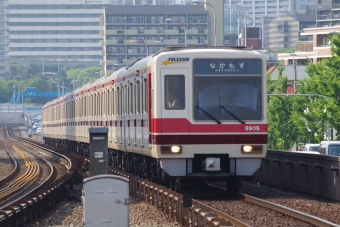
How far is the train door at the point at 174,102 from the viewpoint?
66.1 feet

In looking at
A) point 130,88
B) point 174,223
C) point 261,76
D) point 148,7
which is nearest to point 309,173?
point 261,76

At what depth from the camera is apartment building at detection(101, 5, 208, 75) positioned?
183 metres

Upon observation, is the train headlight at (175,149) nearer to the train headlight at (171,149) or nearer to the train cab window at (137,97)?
the train headlight at (171,149)

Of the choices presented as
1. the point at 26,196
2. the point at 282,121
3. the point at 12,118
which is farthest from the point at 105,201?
the point at 12,118

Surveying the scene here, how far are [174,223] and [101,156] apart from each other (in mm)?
6790

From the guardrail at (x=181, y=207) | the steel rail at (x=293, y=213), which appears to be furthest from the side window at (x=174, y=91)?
the steel rail at (x=293, y=213)

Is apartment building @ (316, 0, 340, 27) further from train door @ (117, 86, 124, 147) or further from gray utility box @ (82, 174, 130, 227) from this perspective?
gray utility box @ (82, 174, 130, 227)

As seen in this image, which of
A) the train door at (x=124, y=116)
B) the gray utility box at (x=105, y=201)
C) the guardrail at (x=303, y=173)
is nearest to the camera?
the gray utility box at (x=105, y=201)

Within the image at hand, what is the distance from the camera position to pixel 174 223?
16.6m

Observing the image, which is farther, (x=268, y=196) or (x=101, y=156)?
(x=101, y=156)

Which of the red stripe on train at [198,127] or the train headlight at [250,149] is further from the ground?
the red stripe on train at [198,127]

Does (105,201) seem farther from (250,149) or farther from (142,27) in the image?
(142,27)

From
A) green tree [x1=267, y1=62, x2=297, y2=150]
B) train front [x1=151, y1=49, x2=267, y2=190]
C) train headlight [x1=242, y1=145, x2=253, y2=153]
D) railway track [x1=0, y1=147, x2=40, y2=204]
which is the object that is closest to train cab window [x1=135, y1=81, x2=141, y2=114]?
train front [x1=151, y1=49, x2=267, y2=190]

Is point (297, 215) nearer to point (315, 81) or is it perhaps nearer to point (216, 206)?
point (216, 206)
